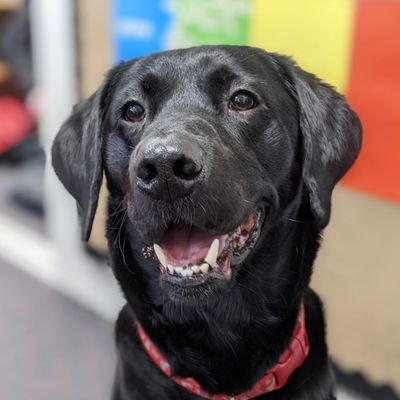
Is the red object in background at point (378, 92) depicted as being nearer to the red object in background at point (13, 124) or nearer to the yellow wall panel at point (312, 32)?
the yellow wall panel at point (312, 32)

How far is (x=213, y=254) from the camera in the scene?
3.19 feet

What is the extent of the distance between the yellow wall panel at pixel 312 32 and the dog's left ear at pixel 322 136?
0.50 m

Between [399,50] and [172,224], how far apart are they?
0.83 meters

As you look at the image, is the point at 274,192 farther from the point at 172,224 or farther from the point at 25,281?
the point at 25,281

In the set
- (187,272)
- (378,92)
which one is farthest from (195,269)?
(378,92)

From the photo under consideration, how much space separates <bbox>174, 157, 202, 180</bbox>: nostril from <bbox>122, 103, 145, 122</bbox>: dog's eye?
27cm

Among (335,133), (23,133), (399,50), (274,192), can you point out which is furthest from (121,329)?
(23,133)

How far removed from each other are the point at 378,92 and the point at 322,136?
0.57 m

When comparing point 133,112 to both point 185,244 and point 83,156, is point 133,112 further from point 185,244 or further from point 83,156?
point 185,244

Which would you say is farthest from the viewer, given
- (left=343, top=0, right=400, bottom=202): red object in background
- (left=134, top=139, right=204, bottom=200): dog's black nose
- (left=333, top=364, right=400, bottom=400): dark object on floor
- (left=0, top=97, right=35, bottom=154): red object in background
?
(left=0, top=97, right=35, bottom=154): red object in background

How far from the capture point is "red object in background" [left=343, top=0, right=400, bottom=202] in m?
1.51

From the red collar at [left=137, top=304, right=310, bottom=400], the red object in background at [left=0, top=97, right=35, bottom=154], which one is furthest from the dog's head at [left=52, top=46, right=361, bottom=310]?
the red object in background at [left=0, top=97, right=35, bottom=154]

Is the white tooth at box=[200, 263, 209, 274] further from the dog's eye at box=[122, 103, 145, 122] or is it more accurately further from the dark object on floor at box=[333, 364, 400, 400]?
the dark object on floor at box=[333, 364, 400, 400]

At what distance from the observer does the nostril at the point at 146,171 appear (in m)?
0.87
